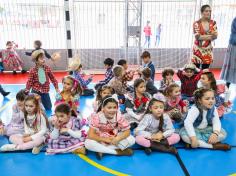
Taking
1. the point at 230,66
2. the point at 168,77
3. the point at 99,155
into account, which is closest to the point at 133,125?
the point at 99,155

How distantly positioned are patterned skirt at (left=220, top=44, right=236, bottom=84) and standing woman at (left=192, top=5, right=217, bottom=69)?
36 cm

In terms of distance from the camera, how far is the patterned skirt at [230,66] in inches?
176

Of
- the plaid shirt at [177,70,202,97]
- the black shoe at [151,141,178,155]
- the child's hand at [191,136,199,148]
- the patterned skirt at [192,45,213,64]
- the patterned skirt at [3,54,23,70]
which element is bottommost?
the black shoe at [151,141,178,155]

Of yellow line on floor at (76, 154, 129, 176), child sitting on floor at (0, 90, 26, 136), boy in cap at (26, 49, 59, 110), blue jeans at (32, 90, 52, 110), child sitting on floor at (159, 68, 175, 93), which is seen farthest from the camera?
child sitting on floor at (159, 68, 175, 93)

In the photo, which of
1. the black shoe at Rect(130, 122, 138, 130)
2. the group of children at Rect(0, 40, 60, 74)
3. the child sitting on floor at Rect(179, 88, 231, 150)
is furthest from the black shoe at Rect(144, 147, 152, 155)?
the group of children at Rect(0, 40, 60, 74)

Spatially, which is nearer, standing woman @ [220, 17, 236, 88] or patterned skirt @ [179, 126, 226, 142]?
patterned skirt @ [179, 126, 226, 142]

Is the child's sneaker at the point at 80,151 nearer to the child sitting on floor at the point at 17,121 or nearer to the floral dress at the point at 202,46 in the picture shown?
the child sitting on floor at the point at 17,121

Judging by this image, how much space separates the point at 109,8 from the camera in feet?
21.8

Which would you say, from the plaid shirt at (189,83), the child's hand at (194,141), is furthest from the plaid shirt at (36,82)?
the child's hand at (194,141)

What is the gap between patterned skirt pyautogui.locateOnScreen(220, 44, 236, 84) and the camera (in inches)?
176

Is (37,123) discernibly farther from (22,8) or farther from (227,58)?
(22,8)

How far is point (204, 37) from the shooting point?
426cm

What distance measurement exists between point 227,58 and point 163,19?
9.26 ft

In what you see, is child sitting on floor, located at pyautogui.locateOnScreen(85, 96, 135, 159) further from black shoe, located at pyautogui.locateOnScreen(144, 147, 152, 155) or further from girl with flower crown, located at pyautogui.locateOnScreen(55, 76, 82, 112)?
girl with flower crown, located at pyautogui.locateOnScreen(55, 76, 82, 112)
